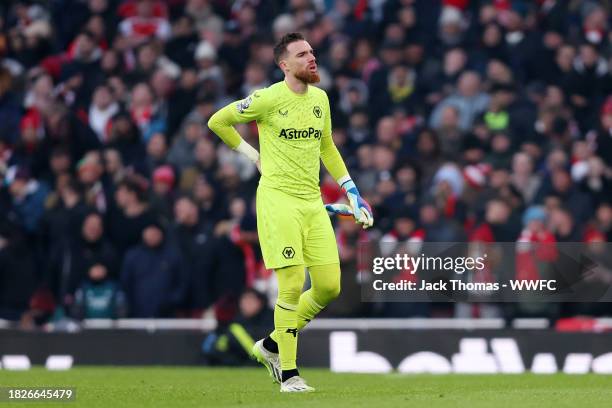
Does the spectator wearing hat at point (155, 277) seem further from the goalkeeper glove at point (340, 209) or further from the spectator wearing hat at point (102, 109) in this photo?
the goalkeeper glove at point (340, 209)

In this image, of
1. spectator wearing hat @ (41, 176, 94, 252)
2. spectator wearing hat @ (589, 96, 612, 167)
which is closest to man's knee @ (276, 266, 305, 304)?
spectator wearing hat @ (41, 176, 94, 252)

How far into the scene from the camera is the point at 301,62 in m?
11.9

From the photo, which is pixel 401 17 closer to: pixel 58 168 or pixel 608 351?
pixel 58 168

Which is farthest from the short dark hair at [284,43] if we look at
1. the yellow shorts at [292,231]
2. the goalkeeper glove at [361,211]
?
the goalkeeper glove at [361,211]

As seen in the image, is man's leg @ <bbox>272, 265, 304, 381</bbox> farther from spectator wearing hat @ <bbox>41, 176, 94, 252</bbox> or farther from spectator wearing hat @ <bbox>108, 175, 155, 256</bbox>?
spectator wearing hat @ <bbox>41, 176, 94, 252</bbox>

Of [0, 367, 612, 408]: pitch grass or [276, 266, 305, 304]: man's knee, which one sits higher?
[276, 266, 305, 304]: man's knee

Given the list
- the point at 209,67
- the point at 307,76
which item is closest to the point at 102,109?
the point at 209,67

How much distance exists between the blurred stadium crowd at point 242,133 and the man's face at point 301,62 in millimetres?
5539

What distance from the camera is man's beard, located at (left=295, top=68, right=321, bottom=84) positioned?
11883mm

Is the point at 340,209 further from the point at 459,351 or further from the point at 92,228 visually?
the point at 92,228

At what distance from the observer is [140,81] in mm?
21734

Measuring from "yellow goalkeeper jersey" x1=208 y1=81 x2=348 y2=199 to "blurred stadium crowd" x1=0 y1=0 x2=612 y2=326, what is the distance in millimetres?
5301

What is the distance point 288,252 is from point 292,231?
17 centimetres

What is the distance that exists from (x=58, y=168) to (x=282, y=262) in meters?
8.90
